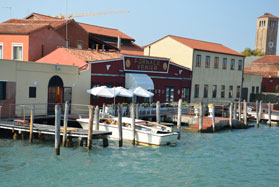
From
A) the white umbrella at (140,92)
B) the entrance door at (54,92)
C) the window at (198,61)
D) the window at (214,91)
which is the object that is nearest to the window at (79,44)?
the white umbrella at (140,92)

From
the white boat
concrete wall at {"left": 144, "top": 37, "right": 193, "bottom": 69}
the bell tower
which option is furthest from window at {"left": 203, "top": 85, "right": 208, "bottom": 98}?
the bell tower

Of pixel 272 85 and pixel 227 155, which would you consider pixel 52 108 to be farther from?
pixel 272 85

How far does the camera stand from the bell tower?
126 metres

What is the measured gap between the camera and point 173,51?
4094cm

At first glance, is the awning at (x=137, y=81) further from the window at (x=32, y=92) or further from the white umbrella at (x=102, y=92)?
the window at (x=32, y=92)

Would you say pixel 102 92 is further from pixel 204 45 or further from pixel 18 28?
pixel 204 45

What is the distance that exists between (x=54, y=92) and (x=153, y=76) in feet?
35.6

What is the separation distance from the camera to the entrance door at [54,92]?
26.3 metres

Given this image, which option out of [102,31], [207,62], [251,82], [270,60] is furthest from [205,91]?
[270,60]

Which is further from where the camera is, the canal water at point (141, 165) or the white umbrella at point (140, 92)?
the white umbrella at point (140, 92)

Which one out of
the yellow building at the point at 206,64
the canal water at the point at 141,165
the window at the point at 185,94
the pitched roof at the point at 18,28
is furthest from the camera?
the yellow building at the point at 206,64

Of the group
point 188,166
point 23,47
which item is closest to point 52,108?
point 23,47

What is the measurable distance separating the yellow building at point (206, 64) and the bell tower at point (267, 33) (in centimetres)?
8854

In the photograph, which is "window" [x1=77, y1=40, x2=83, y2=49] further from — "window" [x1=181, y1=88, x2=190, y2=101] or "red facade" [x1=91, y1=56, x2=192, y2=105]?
"window" [x1=181, y1=88, x2=190, y2=101]
